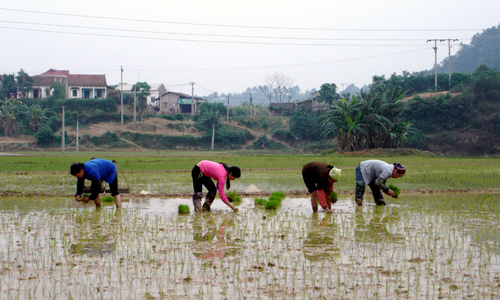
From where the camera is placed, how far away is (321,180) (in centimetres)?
822

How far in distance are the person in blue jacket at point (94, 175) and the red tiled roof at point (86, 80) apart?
55.7 m

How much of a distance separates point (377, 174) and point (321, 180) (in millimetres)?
1470

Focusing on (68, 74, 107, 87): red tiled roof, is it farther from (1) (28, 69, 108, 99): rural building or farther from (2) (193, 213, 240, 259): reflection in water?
(2) (193, 213, 240, 259): reflection in water

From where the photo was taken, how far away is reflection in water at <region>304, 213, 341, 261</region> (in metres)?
5.35

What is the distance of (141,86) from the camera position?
56.7 m

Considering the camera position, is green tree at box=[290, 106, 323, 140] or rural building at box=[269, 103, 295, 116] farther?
rural building at box=[269, 103, 295, 116]

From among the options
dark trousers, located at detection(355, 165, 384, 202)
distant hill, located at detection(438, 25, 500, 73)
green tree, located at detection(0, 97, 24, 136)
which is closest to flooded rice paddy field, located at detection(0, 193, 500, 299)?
dark trousers, located at detection(355, 165, 384, 202)

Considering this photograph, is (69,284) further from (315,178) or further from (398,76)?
(398,76)

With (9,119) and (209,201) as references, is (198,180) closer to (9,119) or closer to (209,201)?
(209,201)

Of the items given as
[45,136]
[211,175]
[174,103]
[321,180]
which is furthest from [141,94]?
[321,180]

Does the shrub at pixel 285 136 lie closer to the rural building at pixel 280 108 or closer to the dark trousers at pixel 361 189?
the rural building at pixel 280 108

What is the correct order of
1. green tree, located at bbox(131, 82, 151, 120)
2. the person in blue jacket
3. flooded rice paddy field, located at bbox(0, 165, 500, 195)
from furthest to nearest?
green tree, located at bbox(131, 82, 151, 120), flooded rice paddy field, located at bbox(0, 165, 500, 195), the person in blue jacket

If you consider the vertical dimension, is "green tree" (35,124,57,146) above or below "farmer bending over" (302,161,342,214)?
above

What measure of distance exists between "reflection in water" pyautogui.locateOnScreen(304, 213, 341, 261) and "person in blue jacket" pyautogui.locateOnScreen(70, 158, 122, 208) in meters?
3.65
